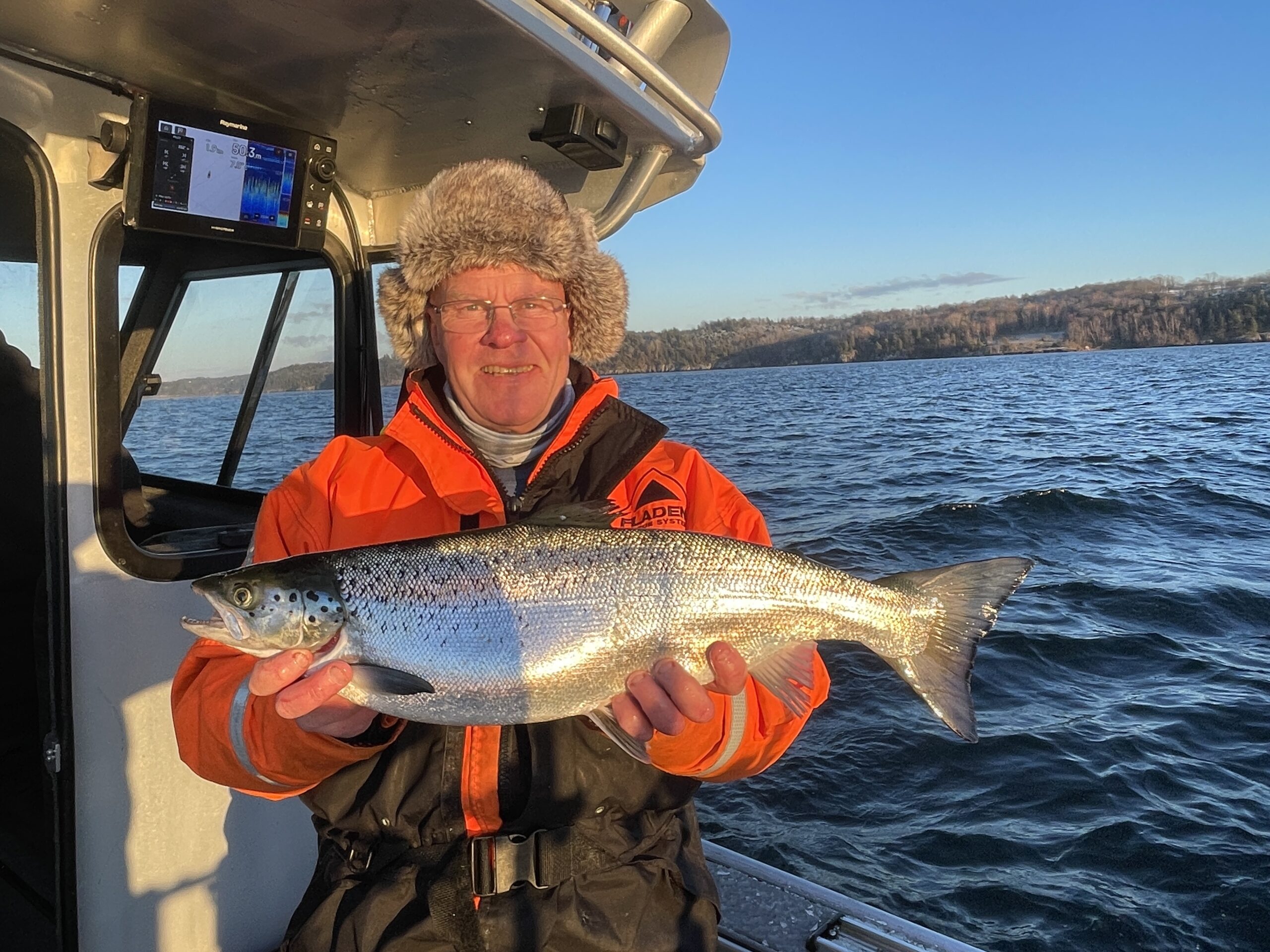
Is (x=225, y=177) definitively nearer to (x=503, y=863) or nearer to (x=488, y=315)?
(x=488, y=315)

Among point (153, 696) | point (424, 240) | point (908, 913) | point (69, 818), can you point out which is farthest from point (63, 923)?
point (908, 913)

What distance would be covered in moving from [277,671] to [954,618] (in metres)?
2.31

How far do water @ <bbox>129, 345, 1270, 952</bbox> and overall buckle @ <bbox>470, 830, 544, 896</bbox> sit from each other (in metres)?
3.29

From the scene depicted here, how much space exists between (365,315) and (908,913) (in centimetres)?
554

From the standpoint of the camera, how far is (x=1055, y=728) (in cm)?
805

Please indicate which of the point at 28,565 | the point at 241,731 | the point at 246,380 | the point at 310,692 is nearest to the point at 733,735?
the point at 310,692

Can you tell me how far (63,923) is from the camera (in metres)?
3.62

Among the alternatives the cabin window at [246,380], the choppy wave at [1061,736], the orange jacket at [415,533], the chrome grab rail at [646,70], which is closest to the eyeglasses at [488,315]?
the orange jacket at [415,533]

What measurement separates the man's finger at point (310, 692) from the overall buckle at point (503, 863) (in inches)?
28.7

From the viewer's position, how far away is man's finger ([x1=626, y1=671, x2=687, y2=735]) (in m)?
2.64

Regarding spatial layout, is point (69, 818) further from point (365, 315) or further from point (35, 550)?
point (365, 315)

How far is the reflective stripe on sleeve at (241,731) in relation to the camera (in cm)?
265

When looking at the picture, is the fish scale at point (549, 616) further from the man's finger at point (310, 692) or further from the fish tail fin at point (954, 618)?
the man's finger at point (310, 692)

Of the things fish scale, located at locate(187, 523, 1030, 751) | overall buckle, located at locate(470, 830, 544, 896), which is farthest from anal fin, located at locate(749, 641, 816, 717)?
overall buckle, located at locate(470, 830, 544, 896)
